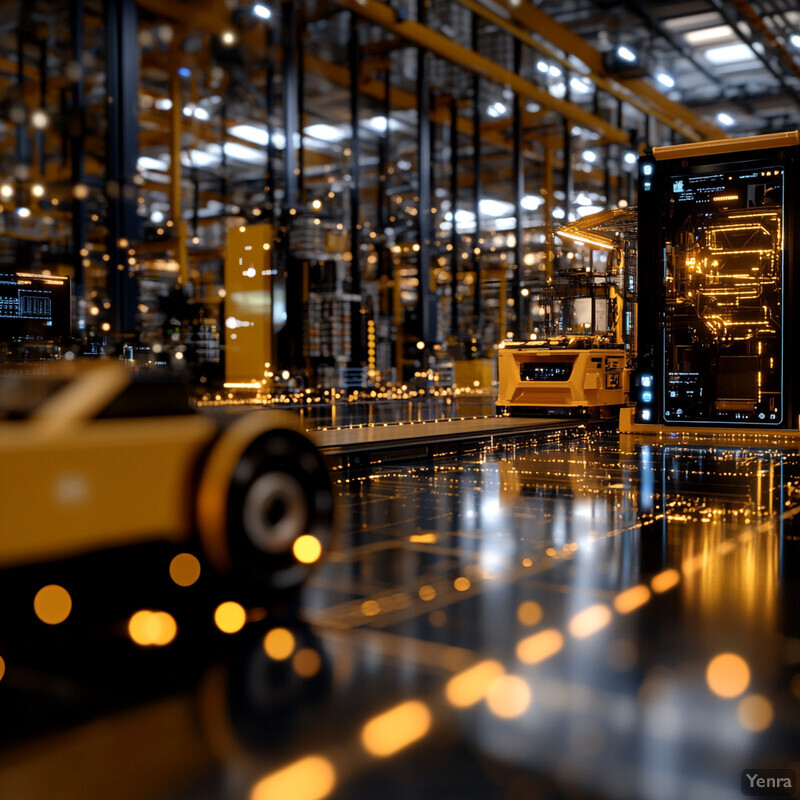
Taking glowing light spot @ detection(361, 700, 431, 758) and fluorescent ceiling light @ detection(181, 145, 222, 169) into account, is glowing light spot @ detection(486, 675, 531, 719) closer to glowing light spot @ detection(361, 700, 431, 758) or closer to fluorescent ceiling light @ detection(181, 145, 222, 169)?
glowing light spot @ detection(361, 700, 431, 758)

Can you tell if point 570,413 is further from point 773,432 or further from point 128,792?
point 128,792

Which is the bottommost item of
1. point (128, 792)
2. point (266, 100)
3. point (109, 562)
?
point (128, 792)

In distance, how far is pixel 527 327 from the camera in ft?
86.1

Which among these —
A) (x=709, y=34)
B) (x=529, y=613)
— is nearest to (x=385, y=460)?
(x=529, y=613)

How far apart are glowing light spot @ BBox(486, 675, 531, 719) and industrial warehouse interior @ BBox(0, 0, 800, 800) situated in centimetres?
1

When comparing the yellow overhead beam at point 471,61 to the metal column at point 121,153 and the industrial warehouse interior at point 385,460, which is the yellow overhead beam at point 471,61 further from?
the metal column at point 121,153

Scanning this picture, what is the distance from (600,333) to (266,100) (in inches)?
447

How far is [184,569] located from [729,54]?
27097 mm

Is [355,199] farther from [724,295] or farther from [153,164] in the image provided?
[153,164]

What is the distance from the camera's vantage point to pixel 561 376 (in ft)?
45.4

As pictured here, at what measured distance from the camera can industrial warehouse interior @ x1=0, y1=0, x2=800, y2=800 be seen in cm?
227

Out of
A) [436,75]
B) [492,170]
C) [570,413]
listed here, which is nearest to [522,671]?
[570,413]

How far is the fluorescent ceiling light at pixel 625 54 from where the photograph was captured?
25.5 m

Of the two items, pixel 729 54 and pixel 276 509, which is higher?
pixel 729 54
